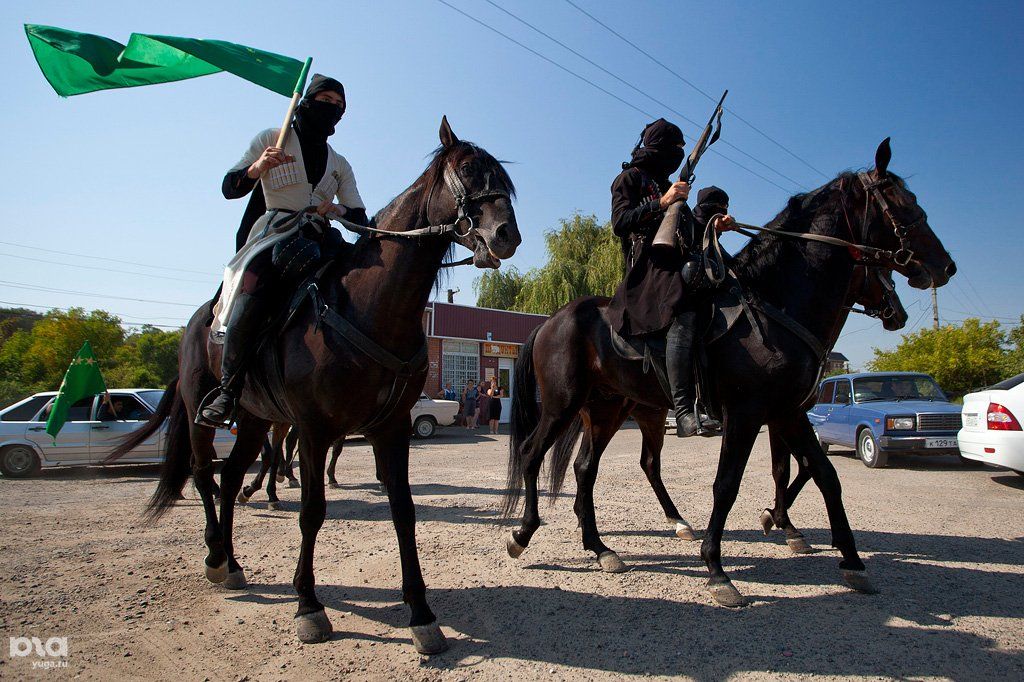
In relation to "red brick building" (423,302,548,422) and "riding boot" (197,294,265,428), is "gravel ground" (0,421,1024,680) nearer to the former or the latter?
"riding boot" (197,294,265,428)

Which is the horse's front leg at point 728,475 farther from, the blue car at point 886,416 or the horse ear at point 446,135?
the blue car at point 886,416

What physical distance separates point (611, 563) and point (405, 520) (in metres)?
1.87

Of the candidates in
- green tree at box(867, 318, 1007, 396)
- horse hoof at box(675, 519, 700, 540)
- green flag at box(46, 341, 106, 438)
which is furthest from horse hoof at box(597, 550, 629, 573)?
green tree at box(867, 318, 1007, 396)

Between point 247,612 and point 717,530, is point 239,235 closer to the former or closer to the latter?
point 247,612

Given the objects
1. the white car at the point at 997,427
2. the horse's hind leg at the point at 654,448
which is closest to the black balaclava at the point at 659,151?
the horse's hind leg at the point at 654,448

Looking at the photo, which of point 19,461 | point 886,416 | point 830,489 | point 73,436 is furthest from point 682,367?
point 19,461

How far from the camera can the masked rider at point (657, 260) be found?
165 inches

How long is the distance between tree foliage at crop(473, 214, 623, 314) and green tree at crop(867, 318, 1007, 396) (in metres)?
13.2

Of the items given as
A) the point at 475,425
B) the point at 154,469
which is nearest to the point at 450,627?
the point at 154,469

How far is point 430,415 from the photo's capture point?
65.1ft

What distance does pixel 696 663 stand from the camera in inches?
118

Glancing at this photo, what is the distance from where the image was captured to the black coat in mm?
4340

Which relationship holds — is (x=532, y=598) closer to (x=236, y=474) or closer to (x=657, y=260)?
(x=236, y=474)

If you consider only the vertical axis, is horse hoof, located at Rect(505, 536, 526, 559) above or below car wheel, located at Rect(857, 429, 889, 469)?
below
